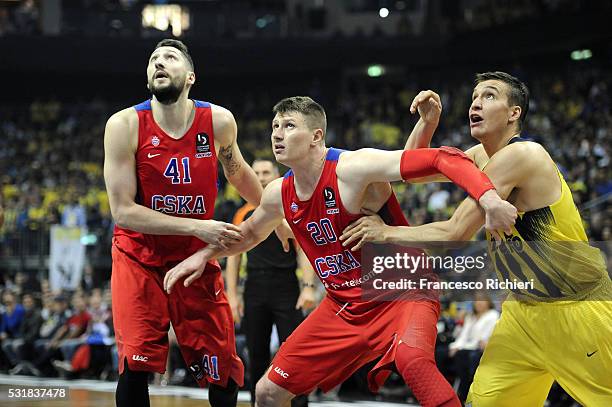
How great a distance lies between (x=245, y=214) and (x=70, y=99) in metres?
22.9

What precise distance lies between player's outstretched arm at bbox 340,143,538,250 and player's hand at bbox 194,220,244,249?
70 centimetres

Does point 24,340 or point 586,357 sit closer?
point 586,357

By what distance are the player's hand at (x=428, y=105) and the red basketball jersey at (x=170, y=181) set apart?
1.26 meters

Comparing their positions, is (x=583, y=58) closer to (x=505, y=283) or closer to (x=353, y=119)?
(x=353, y=119)

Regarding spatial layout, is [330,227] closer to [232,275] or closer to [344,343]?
[344,343]

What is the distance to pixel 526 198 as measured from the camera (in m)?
4.62

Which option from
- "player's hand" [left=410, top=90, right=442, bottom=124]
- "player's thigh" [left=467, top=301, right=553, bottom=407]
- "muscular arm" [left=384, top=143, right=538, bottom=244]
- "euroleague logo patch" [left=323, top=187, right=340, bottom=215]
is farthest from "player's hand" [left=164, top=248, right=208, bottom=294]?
"player's thigh" [left=467, top=301, right=553, bottom=407]

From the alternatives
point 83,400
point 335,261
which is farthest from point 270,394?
point 83,400

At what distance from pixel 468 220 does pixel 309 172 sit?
93cm

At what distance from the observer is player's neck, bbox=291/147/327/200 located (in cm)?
495

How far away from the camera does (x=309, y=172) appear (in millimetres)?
4969

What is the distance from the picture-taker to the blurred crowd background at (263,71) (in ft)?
66.3

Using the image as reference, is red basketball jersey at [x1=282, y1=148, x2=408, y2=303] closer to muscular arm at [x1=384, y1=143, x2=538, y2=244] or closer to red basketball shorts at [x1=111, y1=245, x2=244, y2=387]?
muscular arm at [x1=384, y1=143, x2=538, y2=244]

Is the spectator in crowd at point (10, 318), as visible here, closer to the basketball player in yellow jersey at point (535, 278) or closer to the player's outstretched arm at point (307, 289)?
the player's outstretched arm at point (307, 289)
